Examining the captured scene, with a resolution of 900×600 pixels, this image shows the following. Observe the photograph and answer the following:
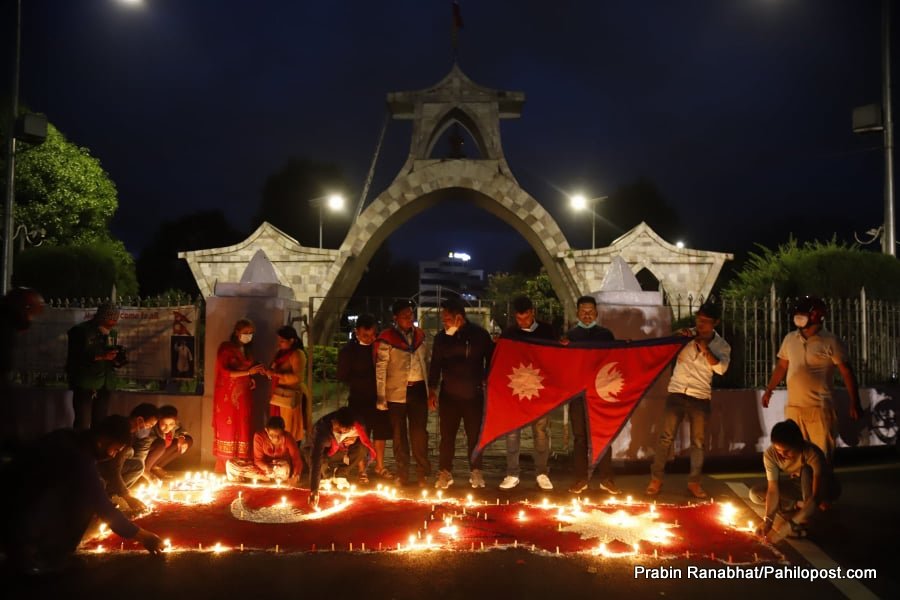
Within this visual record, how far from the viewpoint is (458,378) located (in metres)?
7.19

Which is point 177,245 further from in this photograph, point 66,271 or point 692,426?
point 692,426

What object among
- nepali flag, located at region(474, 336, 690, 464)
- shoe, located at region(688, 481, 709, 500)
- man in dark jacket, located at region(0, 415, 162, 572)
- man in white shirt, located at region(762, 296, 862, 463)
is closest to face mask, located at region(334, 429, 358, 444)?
nepali flag, located at region(474, 336, 690, 464)

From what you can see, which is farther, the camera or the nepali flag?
the camera

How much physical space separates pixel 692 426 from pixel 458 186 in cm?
1696

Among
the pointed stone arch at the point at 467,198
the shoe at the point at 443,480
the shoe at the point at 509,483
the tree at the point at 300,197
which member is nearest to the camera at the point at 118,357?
the shoe at the point at 443,480

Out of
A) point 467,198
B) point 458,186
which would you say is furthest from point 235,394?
point 467,198

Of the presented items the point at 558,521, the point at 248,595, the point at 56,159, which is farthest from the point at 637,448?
the point at 56,159

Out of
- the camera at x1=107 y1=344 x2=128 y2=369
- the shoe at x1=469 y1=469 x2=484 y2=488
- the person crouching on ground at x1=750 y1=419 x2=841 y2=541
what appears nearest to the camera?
the person crouching on ground at x1=750 y1=419 x2=841 y2=541

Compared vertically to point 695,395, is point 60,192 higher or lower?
higher

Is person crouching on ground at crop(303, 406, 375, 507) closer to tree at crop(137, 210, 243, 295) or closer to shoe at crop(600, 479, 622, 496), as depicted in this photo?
shoe at crop(600, 479, 622, 496)

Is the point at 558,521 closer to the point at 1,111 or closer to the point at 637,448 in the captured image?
the point at 637,448

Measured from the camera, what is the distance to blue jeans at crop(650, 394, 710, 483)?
6.81 metres

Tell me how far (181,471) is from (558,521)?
481cm

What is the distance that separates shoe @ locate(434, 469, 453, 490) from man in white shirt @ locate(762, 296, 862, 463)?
3.51 meters
